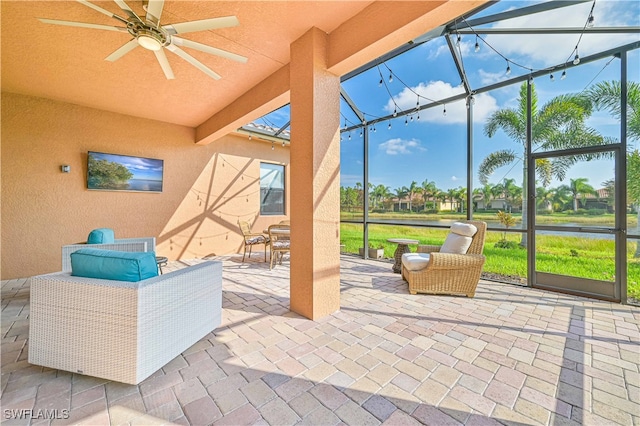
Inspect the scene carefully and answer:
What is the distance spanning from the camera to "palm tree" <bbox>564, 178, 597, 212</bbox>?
3.54m

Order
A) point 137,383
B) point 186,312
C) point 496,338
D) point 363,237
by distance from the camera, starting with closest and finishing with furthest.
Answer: point 137,383
point 186,312
point 496,338
point 363,237

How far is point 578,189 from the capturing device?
3604 mm

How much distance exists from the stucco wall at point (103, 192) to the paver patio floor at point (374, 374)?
7.09 feet

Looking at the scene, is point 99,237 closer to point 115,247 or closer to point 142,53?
point 115,247

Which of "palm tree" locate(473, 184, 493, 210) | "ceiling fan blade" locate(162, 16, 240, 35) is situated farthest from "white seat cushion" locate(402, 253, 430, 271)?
"ceiling fan blade" locate(162, 16, 240, 35)

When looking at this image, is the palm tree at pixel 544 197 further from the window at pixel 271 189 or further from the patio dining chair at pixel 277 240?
the window at pixel 271 189

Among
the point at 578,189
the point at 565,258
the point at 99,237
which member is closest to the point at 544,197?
the point at 578,189

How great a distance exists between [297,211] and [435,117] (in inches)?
160

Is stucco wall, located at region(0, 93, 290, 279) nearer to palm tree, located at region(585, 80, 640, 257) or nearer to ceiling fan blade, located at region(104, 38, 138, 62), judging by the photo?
ceiling fan blade, located at region(104, 38, 138, 62)

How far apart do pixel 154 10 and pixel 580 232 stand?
5.56m

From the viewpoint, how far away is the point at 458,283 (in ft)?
11.5

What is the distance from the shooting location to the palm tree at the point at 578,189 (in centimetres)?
354

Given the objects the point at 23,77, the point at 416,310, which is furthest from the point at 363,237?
the point at 23,77

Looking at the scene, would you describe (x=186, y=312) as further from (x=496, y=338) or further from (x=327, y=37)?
(x=327, y=37)
